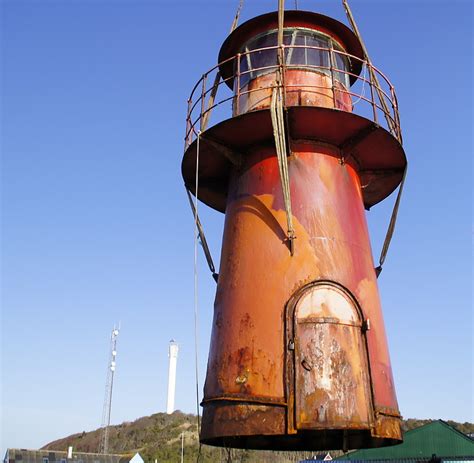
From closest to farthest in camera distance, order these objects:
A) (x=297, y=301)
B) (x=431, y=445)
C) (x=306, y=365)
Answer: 1. (x=306, y=365)
2. (x=297, y=301)
3. (x=431, y=445)

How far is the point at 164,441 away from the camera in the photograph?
2891 inches

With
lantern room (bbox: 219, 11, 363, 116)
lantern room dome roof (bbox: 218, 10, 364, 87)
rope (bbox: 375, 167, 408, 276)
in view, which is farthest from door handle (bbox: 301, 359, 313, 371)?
lantern room dome roof (bbox: 218, 10, 364, 87)

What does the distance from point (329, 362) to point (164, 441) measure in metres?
70.4

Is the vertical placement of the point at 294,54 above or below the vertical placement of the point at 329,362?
above

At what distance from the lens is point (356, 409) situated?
841cm

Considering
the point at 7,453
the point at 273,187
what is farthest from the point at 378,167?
the point at 7,453

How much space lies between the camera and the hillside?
→ 58.7 metres

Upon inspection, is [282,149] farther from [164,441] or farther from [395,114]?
[164,441]

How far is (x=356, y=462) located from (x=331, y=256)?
25418 millimetres

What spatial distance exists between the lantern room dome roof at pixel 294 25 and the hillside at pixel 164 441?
46087 millimetres

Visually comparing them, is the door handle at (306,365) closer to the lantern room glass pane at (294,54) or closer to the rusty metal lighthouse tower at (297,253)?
the rusty metal lighthouse tower at (297,253)

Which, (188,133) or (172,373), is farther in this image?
A: (172,373)

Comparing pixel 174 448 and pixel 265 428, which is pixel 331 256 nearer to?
pixel 265 428

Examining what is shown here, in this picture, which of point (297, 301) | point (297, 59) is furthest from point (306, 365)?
point (297, 59)
